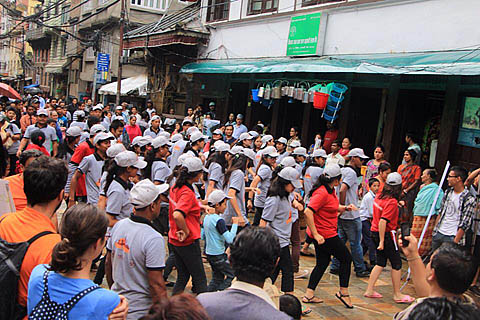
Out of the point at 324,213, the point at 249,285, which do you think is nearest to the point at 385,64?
the point at 324,213

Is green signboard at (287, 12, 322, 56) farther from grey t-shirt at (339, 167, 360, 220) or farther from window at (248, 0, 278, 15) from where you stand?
grey t-shirt at (339, 167, 360, 220)

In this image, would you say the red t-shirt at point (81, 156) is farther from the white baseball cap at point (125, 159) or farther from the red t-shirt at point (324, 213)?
the red t-shirt at point (324, 213)

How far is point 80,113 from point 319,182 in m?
8.51

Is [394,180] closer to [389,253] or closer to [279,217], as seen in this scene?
[389,253]

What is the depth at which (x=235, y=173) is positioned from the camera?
660 cm

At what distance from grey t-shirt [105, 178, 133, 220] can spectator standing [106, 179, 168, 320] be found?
1.19m

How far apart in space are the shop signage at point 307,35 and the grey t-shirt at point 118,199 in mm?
8997

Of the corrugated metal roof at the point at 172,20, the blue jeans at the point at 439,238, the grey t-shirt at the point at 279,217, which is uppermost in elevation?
the corrugated metal roof at the point at 172,20

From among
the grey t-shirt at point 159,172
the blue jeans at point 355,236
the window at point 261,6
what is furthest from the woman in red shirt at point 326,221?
the window at point 261,6

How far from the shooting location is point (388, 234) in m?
6.43

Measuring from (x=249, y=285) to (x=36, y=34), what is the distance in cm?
4985

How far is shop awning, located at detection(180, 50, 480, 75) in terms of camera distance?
27.1ft

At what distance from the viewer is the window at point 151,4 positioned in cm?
2854

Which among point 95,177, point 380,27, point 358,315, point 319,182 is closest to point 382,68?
point 380,27
